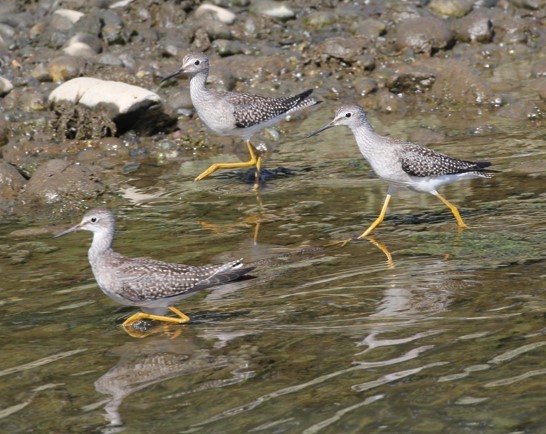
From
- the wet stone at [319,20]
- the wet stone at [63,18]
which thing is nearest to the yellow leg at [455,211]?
the wet stone at [319,20]

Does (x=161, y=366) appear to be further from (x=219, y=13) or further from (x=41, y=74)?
(x=219, y=13)

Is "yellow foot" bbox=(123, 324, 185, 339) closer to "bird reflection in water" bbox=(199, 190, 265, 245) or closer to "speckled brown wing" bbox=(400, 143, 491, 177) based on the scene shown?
"bird reflection in water" bbox=(199, 190, 265, 245)

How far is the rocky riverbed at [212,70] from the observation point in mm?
17141

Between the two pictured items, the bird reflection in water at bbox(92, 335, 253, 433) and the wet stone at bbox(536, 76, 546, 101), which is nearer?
the bird reflection in water at bbox(92, 335, 253, 433)

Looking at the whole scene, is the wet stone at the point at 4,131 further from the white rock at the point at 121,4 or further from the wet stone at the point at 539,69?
the wet stone at the point at 539,69

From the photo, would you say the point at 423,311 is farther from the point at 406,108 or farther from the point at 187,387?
the point at 406,108

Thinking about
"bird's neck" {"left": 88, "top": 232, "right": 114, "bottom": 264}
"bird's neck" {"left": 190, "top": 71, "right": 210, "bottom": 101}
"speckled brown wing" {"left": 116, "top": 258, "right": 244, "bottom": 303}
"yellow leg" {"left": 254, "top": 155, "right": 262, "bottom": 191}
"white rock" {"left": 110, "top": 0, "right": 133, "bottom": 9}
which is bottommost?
"yellow leg" {"left": 254, "top": 155, "right": 262, "bottom": 191}

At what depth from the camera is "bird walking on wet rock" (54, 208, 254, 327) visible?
10.1 metres

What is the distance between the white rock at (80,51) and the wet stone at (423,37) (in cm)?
571

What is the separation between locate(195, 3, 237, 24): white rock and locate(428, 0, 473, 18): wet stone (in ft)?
13.5

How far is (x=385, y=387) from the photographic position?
333 inches

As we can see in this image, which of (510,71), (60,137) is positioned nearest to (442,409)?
(60,137)

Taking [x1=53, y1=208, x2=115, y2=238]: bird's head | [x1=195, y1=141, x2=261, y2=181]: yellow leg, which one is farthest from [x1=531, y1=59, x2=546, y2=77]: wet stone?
[x1=53, y1=208, x2=115, y2=238]: bird's head

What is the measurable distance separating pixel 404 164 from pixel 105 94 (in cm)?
611
